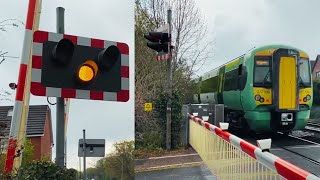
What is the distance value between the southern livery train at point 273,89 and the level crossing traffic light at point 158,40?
15.4 inches

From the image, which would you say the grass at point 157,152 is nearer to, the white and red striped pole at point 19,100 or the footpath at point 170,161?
the footpath at point 170,161

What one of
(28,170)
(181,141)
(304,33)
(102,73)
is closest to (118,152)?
(28,170)

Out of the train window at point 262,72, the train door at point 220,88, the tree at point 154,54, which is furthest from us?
the train door at point 220,88

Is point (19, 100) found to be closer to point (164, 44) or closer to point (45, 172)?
point (45, 172)

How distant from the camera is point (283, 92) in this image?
1.82 meters

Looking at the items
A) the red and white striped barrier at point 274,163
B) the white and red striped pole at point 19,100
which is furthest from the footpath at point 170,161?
the white and red striped pole at point 19,100

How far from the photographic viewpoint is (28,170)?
191cm

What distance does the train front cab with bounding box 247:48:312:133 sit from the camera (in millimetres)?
1806

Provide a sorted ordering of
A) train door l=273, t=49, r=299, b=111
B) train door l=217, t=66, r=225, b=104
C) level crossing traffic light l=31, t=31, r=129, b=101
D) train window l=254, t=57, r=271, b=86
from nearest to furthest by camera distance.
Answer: level crossing traffic light l=31, t=31, r=129, b=101, train door l=273, t=49, r=299, b=111, train window l=254, t=57, r=271, b=86, train door l=217, t=66, r=225, b=104

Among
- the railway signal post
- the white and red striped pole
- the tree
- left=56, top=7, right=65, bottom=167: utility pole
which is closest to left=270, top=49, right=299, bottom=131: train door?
the tree

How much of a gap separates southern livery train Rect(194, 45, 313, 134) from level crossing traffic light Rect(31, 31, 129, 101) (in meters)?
0.68

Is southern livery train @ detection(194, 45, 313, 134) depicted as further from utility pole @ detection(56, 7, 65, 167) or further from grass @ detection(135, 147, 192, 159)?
utility pole @ detection(56, 7, 65, 167)

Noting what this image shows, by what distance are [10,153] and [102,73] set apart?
25.5 inches

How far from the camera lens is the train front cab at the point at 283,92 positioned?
1806 mm
